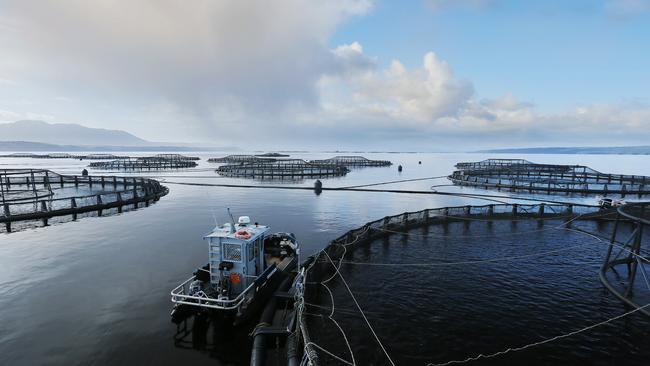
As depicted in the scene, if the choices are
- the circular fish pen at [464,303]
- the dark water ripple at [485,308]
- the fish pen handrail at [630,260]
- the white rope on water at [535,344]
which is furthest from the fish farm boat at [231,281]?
the fish pen handrail at [630,260]

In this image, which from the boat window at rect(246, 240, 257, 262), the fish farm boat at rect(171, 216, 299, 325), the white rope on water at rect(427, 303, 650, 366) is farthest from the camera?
the boat window at rect(246, 240, 257, 262)

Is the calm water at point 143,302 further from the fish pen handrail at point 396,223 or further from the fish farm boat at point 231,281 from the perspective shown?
the fish pen handrail at point 396,223

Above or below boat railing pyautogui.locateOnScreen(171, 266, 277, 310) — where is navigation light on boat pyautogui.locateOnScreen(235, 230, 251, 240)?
above

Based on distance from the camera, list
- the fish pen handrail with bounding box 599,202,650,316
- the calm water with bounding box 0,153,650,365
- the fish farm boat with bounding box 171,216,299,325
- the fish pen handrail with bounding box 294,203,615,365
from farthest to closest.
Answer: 1. the fish pen handrail with bounding box 294,203,615,365
2. the fish pen handrail with bounding box 599,202,650,316
3. the fish farm boat with bounding box 171,216,299,325
4. the calm water with bounding box 0,153,650,365

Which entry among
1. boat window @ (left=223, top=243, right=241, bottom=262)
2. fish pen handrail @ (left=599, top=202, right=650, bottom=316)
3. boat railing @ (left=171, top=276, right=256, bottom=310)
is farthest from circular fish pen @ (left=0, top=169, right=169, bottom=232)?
fish pen handrail @ (left=599, top=202, right=650, bottom=316)

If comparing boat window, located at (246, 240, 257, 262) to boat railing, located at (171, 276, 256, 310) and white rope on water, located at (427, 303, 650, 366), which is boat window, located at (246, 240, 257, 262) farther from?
white rope on water, located at (427, 303, 650, 366)

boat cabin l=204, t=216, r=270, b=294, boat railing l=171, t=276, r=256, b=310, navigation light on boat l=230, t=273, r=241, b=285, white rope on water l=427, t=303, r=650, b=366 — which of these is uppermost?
boat cabin l=204, t=216, r=270, b=294

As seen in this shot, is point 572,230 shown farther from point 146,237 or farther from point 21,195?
point 21,195
